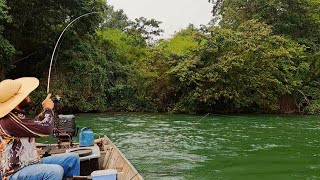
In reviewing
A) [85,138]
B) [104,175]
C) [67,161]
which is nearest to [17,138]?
[67,161]

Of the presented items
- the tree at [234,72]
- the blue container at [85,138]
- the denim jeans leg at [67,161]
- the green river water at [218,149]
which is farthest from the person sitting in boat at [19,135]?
the tree at [234,72]

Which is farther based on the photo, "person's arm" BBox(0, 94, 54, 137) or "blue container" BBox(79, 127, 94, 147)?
"blue container" BBox(79, 127, 94, 147)

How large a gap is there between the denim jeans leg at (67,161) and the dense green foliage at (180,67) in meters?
13.5

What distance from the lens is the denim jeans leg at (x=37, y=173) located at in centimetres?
347

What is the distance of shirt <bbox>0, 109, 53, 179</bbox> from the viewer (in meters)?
3.44

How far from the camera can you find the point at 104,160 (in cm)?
573

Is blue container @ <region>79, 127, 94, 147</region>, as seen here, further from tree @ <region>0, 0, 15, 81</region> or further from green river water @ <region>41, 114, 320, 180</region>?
tree @ <region>0, 0, 15, 81</region>

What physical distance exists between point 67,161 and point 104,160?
1612mm

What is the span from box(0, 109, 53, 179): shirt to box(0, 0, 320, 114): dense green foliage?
1397 cm

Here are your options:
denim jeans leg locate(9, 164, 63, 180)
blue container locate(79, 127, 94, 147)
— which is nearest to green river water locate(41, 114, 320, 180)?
blue container locate(79, 127, 94, 147)

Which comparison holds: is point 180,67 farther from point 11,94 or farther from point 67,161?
point 11,94

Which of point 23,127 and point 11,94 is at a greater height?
point 11,94

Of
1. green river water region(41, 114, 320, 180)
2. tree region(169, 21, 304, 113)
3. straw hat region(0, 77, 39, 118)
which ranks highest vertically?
tree region(169, 21, 304, 113)

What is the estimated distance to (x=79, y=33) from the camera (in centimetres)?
1952
